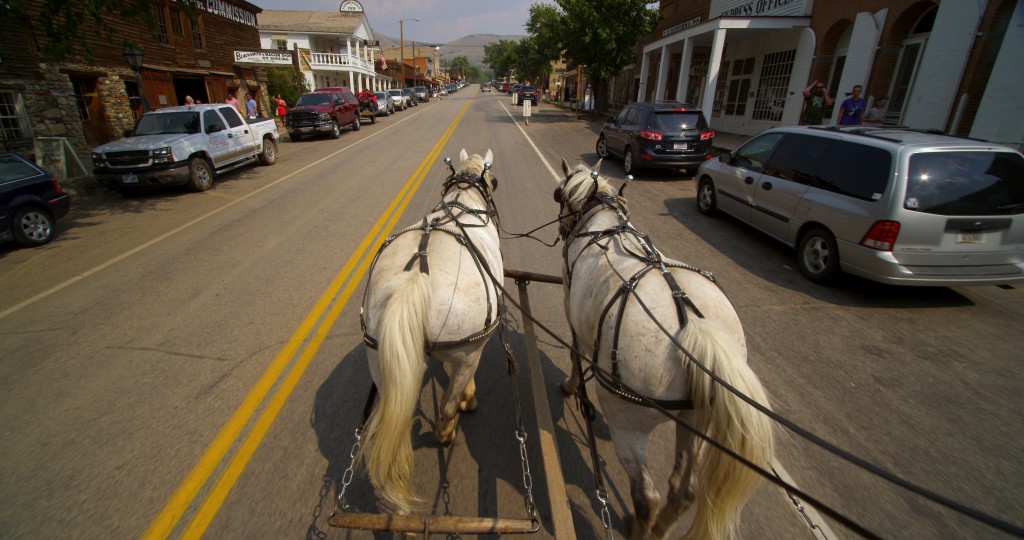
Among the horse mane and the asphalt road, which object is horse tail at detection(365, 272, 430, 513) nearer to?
the asphalt road

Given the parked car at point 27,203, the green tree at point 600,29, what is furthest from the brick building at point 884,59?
the parked car at point 27,203

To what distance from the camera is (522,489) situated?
9.17 feet

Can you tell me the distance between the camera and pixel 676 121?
37.2 ft

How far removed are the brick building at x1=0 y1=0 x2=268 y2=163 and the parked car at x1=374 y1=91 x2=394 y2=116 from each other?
830cm

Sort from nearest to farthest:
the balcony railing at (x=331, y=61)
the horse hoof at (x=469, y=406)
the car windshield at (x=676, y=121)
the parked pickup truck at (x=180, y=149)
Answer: the horse hoof at (x=469, y=406) < the parked pickup truck at (x=180, y=149) < the car windshield at (x=676, y=121) < the balcony railing at (x=331, y=61)

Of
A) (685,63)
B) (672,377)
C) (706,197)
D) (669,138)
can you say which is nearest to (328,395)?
(672,377)

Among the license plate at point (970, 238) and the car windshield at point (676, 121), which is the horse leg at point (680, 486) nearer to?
the license plate at point (970, 238)

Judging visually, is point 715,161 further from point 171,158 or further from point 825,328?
point 171,158

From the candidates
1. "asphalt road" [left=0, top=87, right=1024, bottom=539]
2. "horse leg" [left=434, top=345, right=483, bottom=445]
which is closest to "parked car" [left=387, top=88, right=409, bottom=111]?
"asphalt road" [left=0, top=87, right=1024, bottom=539]

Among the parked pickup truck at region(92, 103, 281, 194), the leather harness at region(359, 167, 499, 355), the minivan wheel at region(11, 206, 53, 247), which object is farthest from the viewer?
the parked pickup truck at region(92, 103, 281, 194)

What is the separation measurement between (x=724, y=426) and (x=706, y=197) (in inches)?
295

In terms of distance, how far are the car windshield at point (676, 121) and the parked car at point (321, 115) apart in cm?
1512

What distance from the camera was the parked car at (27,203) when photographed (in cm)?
668

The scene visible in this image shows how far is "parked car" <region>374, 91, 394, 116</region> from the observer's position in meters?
32.8
